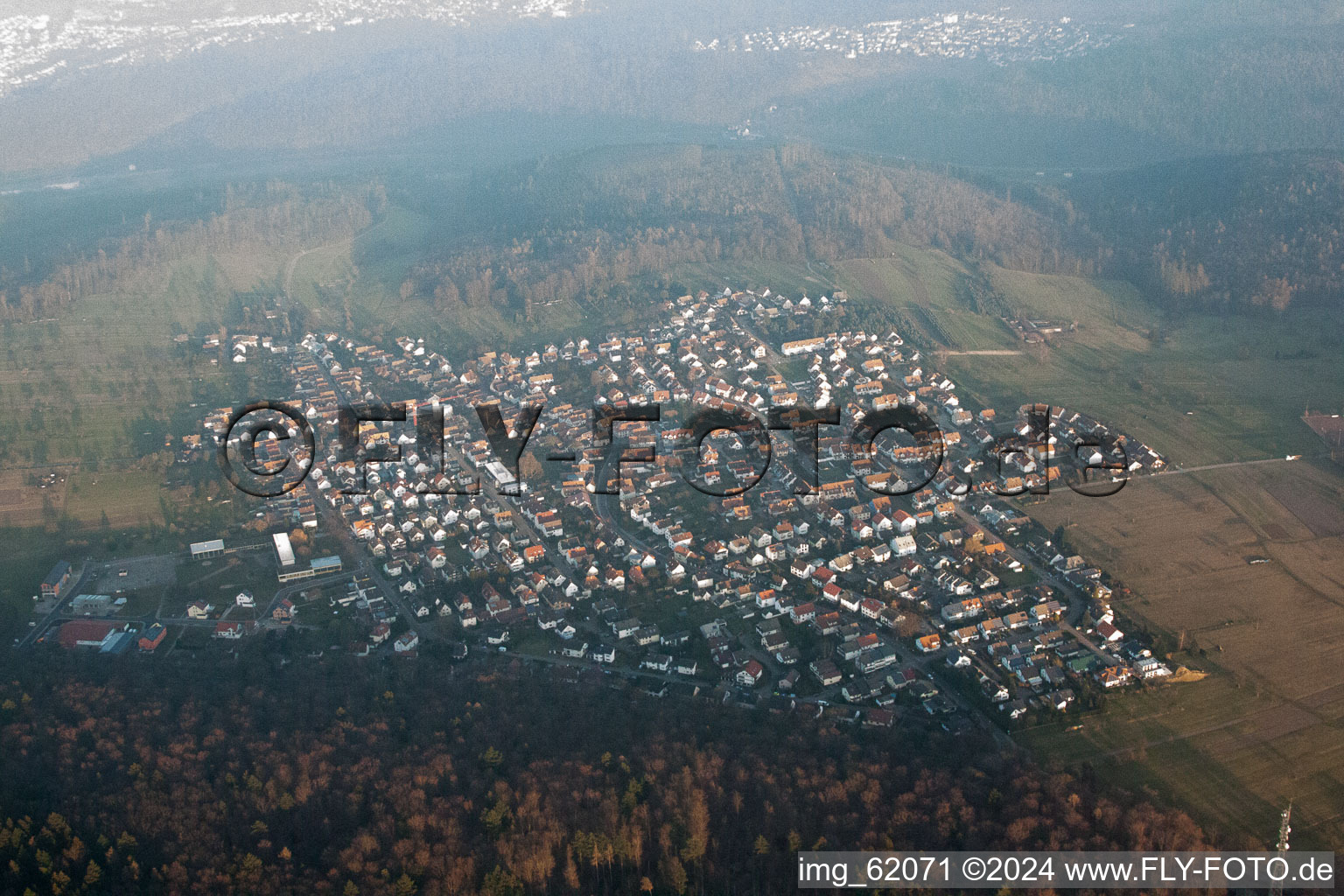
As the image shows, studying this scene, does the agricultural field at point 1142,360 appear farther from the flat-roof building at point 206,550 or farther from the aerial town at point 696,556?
Result: the flat-roof building at point 206,550

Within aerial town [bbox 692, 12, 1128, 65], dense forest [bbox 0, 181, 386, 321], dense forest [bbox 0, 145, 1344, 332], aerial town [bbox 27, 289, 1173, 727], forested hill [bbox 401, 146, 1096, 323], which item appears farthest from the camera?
aerial town [bbox 692, 12, 1128, 65]

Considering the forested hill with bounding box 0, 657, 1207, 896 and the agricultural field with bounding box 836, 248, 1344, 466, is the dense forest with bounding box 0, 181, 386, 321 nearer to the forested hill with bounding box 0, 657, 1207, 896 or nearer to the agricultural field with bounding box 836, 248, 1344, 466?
the forested hill with bounding box 0, 657, 1207, 896

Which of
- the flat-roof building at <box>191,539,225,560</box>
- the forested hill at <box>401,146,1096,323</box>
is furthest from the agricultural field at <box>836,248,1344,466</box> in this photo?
the flat-roof building at <box>191,539,225,560</box>

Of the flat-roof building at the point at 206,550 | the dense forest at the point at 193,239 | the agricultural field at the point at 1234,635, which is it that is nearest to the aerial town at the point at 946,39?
the dense forest at the point at 193,239

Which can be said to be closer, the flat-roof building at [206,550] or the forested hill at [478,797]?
the forested hill at [478,797]

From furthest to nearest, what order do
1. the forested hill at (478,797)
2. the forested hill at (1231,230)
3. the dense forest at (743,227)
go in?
the dense forest at (743,227) < the forested hill at (1231,230) < the forested hill at (478,797)

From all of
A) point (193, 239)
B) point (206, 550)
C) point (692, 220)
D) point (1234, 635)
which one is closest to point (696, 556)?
point (1234, 635)
